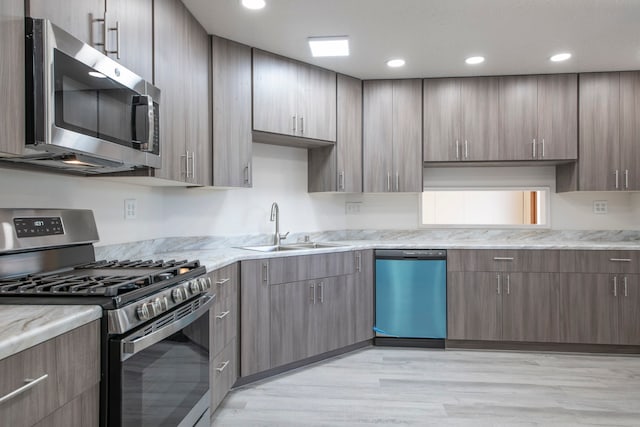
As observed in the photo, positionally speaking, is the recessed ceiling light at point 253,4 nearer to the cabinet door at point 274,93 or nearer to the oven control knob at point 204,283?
the cabinet door at point 274,93

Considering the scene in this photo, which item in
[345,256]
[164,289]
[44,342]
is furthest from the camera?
[345,256]

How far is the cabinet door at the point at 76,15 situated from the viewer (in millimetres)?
1271

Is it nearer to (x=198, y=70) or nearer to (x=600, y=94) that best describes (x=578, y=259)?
(x=600, y=94)

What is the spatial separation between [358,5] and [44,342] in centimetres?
229

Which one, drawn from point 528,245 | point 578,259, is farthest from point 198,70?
point 578,259

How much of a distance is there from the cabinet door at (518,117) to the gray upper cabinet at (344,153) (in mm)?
1282

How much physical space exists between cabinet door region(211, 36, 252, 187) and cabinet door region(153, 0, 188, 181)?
386 millimetres

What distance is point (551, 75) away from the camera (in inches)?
139

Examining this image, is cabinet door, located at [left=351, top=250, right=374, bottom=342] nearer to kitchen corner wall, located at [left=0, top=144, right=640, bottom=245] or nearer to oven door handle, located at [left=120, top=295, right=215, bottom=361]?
kitchen corner wall, located at [left=0, top=144, right=640, bottom=245]

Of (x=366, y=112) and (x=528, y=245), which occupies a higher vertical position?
(x=366, y=112)

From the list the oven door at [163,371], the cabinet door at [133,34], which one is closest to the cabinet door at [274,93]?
the cabinet door at [133,34]

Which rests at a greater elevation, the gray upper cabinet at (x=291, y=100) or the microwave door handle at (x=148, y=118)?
the gray upper cabinet at (x=291, y=100)

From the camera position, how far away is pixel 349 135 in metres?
3.55

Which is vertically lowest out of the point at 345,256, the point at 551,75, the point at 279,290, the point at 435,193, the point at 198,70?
the point at 279,290
